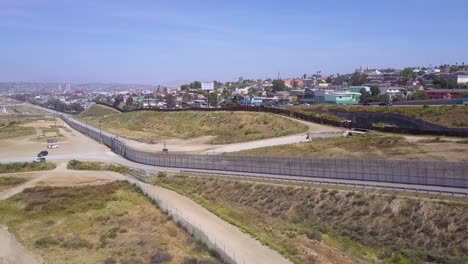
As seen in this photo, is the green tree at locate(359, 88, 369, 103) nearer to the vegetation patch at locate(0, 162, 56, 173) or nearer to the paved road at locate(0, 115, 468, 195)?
the paved road at locate(0, 115, 468, 195)

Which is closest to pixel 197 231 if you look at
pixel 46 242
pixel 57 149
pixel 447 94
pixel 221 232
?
pixel 221 232

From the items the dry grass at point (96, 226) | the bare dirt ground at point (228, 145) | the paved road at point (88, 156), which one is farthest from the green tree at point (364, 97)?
the dry grass at point (96, 226)

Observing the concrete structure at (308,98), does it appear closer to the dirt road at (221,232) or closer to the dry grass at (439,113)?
the dry grass at (439,113)

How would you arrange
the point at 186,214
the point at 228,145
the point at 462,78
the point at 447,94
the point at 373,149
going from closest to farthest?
the point at 186,214 < the point at 373,149 < the point at 228,145 < the point at 447,94 < the point at 462,78

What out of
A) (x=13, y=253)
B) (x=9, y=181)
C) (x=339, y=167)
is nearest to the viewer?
(x=13, y=253)

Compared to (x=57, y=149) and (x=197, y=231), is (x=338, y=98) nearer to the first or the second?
(x=57, y=149)

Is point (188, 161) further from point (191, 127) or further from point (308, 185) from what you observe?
point (191, 127)

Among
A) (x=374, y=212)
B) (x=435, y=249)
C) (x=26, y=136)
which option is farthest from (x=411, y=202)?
(x=26, y=136)
